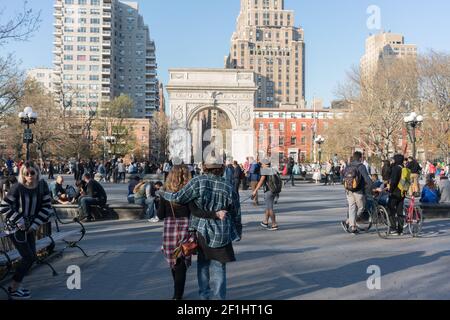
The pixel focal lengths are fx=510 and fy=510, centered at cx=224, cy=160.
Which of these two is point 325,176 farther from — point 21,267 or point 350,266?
point 21,267

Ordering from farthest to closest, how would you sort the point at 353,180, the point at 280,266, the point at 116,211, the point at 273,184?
the point at 116,211
the point at 273,184
the point at 353,180
the point at 280,266

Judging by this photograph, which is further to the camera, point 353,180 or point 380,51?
point 380,51

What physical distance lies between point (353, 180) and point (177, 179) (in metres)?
5.87

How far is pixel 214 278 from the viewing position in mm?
5426

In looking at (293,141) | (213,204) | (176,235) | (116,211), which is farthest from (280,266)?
(293,141)

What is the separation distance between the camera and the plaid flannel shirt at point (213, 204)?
5379 millimetres

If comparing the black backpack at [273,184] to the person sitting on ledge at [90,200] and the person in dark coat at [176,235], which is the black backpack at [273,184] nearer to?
the person sitting on ledge at [90,200]

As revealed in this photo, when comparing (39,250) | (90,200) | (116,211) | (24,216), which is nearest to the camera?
(24,216)

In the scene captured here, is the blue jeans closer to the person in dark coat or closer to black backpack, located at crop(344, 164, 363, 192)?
the person in dark coat

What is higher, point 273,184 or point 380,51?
point 380,51

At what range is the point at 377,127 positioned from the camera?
43906mm

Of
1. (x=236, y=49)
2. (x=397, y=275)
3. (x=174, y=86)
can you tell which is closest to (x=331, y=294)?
(x=397, y=275)

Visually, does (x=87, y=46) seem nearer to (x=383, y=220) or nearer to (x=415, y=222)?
(x=383, y=220)

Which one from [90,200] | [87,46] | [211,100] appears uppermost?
[87,46]
